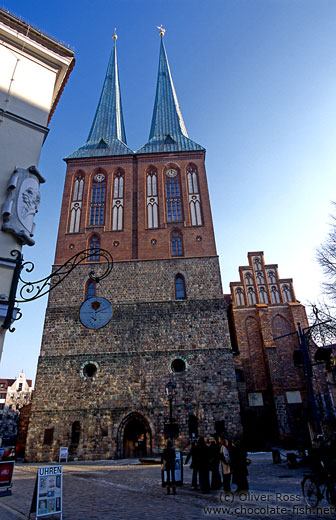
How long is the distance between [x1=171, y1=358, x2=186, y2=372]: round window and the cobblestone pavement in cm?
813

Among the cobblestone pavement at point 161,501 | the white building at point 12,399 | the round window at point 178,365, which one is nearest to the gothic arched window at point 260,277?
the round window at point 178,365

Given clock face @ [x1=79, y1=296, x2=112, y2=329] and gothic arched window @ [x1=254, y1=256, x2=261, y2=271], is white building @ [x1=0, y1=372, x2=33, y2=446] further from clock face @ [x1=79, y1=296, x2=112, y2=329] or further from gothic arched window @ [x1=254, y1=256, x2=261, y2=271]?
gothic arched window @ [x1=254, y1=256, x2=261, y2=271]

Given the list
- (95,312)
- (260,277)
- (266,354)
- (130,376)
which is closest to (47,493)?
(130,376)

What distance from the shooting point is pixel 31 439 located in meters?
16.5

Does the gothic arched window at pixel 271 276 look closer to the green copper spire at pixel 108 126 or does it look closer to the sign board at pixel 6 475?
the green copper spire at pixel 108 126

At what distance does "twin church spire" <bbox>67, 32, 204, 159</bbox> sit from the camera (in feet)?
84.9

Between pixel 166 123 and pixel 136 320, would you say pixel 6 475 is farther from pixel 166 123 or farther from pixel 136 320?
pixel 166 123

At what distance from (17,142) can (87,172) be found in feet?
60.2

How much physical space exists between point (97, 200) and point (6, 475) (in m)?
19.8

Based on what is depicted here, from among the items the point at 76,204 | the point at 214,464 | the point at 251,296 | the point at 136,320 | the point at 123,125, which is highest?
the point at 123,125

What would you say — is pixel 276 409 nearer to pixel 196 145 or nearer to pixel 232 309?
pixel 232 309

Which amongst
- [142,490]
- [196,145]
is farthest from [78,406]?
[196,145]

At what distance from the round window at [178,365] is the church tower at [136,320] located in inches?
2.2

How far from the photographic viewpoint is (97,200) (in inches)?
934
